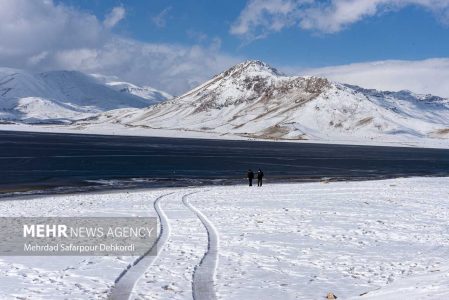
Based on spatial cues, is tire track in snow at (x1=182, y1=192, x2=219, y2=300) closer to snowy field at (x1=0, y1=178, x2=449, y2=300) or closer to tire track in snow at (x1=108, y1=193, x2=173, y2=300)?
snowy field at (x1=0, y1=178, x2=449, y2=300)

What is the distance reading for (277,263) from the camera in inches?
721

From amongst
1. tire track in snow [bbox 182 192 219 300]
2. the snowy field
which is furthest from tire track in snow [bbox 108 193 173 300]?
tire track in snow [bbox 182 192 219 300]

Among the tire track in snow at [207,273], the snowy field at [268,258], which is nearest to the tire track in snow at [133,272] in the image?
the snowy field at [268,258]

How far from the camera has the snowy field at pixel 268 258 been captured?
14812 mm

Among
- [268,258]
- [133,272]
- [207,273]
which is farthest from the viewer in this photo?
[268,258]

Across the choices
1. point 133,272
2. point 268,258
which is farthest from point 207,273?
point 268,258

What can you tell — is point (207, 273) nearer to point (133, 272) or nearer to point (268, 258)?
point (133, 272)

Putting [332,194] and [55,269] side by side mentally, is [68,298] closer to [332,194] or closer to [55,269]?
[55,269]

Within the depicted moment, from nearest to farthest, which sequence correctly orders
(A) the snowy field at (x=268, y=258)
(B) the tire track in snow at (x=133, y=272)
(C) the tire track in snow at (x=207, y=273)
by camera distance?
(B) the tire track in snow at (x=133, y=272), (C) the tire track in snow at (x=207, y=273), (A) the snowy field at (x=268, y=258)

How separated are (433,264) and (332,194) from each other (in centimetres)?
2208

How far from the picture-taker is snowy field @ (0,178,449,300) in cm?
1481

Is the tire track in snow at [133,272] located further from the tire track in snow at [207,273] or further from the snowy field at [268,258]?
the tire track in snow at [207,273]

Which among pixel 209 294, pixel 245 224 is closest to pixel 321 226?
pixel 245 224

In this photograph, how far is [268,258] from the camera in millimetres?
18906
